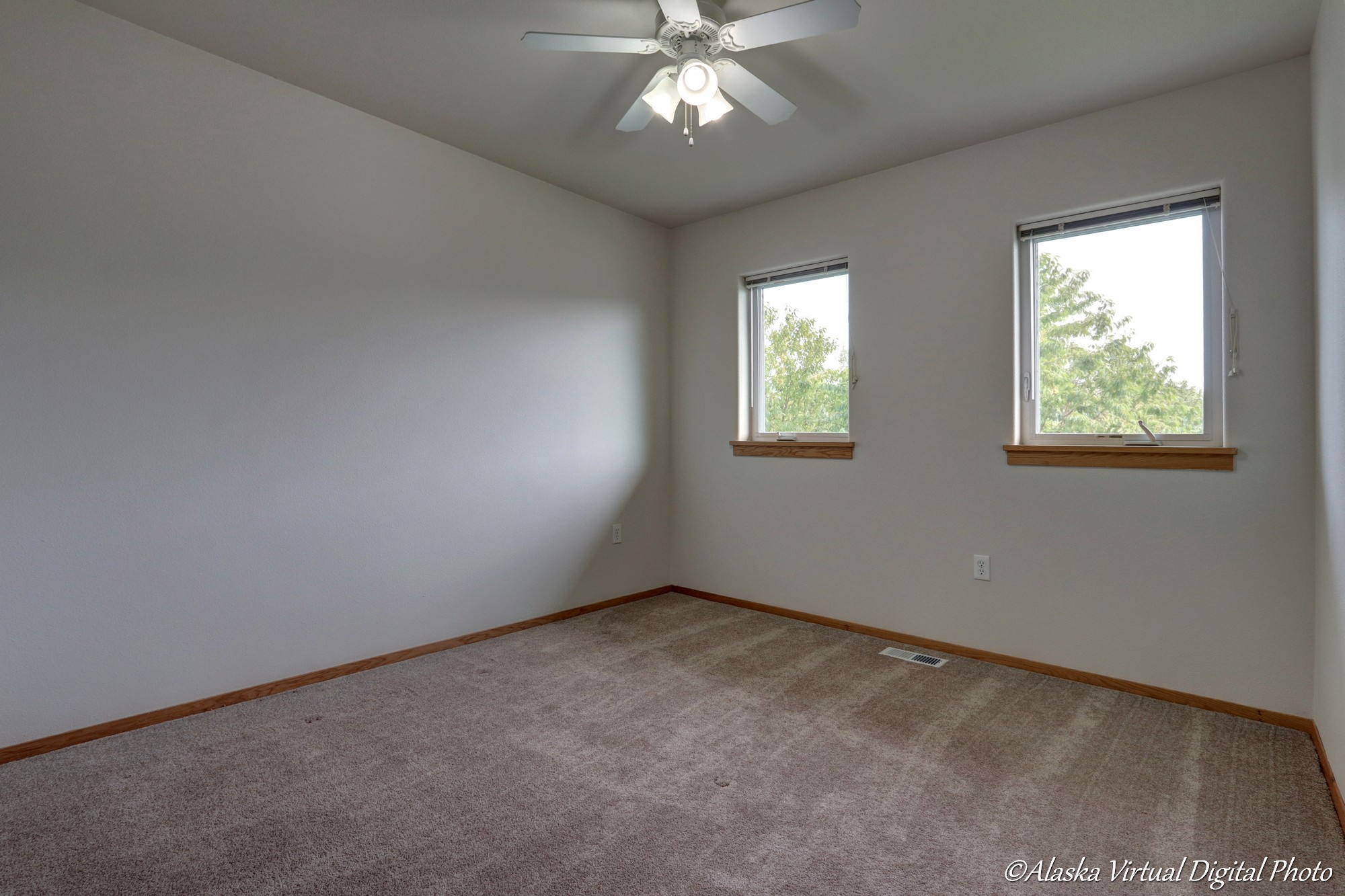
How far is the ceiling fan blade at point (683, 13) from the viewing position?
184cm

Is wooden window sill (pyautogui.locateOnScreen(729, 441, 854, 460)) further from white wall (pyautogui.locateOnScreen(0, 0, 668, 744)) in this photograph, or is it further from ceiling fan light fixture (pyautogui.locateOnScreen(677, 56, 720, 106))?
ceiling fan light fixture (pyautogui.locateOnScreen(677, 56, 720, 106))

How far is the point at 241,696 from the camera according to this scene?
8.17 ft

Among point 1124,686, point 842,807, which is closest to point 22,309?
point 842,807

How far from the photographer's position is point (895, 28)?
7.14ft

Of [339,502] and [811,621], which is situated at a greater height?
[339,502]

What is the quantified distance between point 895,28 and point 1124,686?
2.59m

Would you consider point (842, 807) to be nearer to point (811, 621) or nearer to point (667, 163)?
point (811, 621)

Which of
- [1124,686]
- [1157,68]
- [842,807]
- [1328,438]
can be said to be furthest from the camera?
[1124,686]

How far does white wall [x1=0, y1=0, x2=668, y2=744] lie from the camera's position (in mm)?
2092

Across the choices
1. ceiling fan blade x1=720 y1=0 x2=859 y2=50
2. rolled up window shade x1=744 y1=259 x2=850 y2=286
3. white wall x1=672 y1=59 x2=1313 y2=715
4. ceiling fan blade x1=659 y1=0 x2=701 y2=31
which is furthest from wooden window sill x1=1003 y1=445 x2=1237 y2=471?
ceiling fan blade x1=659 y1=0 x2=701 y2=31

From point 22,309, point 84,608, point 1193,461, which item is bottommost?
point 84,608

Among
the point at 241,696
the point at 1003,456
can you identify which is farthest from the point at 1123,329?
the point at 241,696

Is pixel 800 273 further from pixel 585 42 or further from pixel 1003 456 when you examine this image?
pixel 585 42

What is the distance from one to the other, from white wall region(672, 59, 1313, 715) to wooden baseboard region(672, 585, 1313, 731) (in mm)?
34
